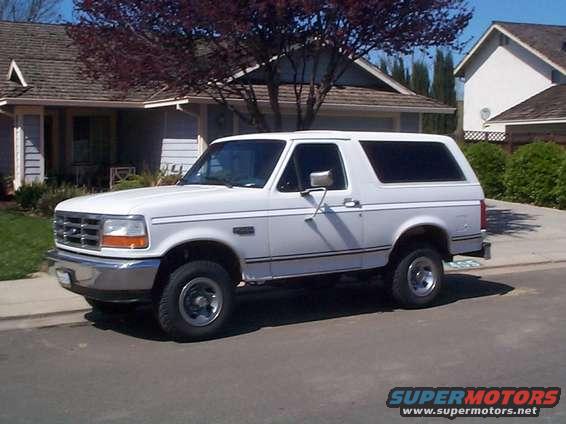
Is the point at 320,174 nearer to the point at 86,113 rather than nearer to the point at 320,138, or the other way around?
the point at 320,138

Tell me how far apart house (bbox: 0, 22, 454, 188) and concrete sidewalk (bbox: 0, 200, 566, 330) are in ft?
11.1

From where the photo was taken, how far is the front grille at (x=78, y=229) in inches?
320

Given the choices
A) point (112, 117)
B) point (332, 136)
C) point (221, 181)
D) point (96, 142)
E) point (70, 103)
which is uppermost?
point (70, 103)

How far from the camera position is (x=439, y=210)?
9844 millimetres

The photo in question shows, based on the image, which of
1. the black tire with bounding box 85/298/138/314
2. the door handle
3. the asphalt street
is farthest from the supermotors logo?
the black tire with bounding box 85/298/138/314

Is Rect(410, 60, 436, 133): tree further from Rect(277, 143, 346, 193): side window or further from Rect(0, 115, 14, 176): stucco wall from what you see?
Rect(277, 143, 346, 193): side window

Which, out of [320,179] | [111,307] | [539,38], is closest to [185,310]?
[111,307]

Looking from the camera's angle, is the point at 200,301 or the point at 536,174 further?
the point at 536,174

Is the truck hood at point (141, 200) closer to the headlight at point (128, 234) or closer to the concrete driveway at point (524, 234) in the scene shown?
the headlight at point (128, 234)

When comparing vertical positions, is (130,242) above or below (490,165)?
below

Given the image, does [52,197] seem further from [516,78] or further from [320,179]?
[516,78]

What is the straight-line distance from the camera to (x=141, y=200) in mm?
8141

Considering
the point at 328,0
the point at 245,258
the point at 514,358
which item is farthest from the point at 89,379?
the point at 328,0

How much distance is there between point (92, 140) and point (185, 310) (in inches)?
578
